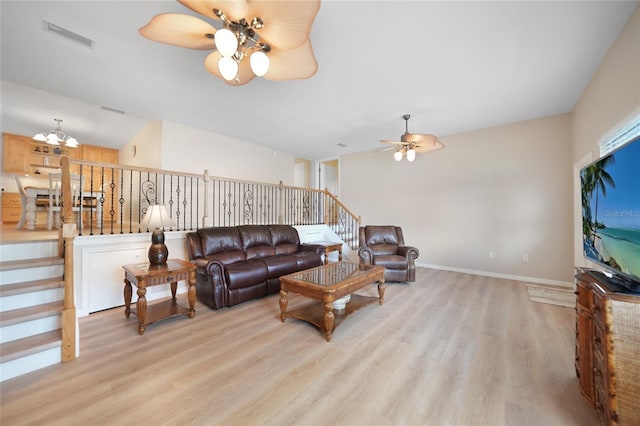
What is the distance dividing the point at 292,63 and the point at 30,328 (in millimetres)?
3116

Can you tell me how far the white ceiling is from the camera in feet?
7.13

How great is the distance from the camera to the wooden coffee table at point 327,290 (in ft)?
Answer: 7.97

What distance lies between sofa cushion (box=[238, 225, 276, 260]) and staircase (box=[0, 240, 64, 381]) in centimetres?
205

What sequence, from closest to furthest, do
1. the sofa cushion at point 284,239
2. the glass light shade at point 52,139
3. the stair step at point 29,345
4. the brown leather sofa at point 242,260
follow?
1. the stair step at point 29,345
2. the brown leather sofa at point 242,260
3. the sofa cushion at point 284,239
4. the glass light shade at point 52,139

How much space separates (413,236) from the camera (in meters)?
5.87

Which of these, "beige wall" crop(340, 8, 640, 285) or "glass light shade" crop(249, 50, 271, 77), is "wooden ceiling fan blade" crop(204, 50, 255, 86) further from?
"beige wall" crop(340, 8, 640, 285)

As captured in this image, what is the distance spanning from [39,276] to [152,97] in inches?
111

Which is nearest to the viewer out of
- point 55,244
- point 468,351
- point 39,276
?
point 468,351


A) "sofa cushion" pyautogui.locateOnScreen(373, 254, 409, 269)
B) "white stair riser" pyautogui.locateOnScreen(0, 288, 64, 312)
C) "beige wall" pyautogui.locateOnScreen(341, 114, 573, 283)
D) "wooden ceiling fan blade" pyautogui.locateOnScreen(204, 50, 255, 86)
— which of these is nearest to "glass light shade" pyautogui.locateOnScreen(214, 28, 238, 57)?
"wooden ceiling fan blade" pyautogui.locateOnScreen(204, 50, 255, 86)

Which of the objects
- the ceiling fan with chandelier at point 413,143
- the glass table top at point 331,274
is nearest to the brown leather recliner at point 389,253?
the glass table top at point 331,274

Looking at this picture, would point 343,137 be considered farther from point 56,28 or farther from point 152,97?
point 56,28

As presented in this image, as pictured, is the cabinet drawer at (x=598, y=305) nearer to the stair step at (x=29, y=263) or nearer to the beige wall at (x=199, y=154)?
the stair step at (x=29, y=263)

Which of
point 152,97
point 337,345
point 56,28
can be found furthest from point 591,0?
point 152,97

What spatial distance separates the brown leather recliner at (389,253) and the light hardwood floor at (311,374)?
1265mm
